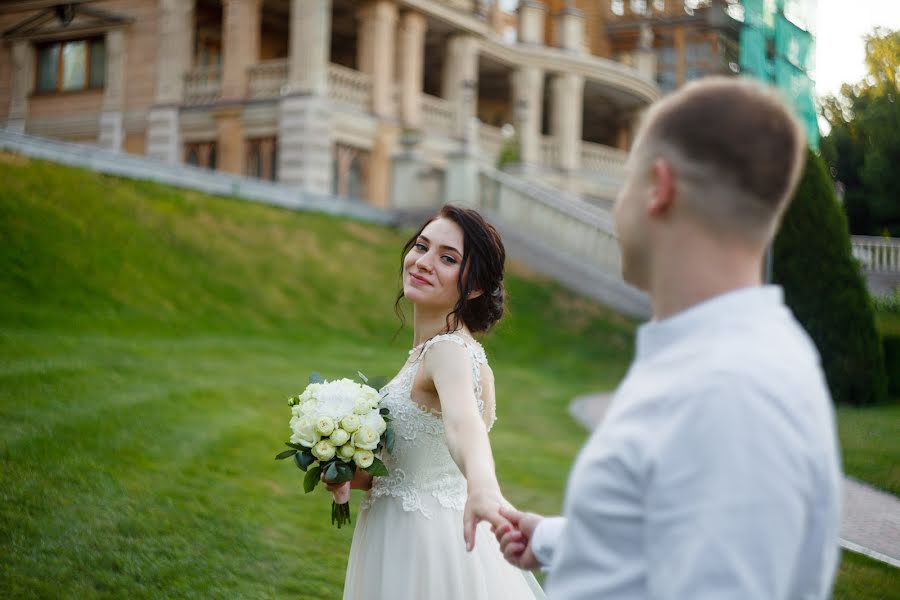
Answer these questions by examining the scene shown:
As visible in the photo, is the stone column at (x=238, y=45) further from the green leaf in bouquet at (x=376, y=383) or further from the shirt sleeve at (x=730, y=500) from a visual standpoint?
the shirt sleeve at (x=730, y=500)

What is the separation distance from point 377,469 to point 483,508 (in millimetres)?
902

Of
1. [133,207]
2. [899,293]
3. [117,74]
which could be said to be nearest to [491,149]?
[117,74]

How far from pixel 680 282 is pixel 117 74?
934 inches

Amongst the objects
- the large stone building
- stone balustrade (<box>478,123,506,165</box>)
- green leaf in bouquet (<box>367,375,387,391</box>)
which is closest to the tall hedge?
green leaf in bouquet (<box>367,375,387,391</box>)

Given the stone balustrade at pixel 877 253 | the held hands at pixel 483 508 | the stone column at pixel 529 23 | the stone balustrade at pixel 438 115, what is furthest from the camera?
the stone column at pixel 529 23

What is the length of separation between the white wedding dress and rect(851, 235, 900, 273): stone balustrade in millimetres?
5622

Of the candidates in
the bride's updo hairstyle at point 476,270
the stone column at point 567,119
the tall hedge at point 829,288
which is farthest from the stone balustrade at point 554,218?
the bride's updo hairstyle at point 476,270

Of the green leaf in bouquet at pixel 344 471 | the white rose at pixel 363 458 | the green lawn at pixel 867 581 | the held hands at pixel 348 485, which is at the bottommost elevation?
the green lawn at pixel 867 581

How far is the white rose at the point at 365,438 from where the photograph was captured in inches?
134

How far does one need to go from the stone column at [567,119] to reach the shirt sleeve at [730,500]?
104ft

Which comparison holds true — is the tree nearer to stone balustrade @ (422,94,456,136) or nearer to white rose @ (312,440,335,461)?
white rose @ (312,440,335,461)

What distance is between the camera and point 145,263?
13.0 m

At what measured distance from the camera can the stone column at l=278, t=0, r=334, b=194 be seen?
894 inches

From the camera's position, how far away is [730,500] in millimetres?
1434
